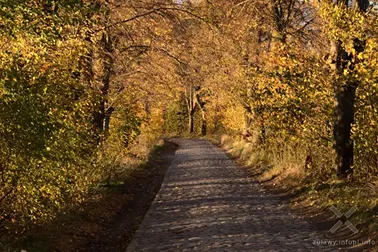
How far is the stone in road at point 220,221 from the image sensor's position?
9.28m

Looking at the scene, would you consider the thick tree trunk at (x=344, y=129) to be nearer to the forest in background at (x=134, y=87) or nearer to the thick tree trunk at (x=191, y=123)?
the forest in background at (x=134, y=87)

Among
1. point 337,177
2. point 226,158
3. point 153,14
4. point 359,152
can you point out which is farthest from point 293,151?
point 226,158

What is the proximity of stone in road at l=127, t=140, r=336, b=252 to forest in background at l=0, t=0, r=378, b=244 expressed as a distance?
174 centimetres

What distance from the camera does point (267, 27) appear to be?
2183 cm

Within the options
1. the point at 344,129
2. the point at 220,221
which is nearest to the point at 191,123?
the point at 344,129

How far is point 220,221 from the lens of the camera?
1127 cm

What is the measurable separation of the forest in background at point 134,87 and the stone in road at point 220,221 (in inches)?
68.5

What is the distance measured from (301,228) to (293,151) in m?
7.13

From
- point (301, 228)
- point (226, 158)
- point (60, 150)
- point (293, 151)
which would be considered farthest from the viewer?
point (226, 158)

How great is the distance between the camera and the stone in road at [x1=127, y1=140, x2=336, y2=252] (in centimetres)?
928

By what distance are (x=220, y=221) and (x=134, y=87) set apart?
7204mm

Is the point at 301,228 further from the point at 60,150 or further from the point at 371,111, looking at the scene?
the point at 60,150

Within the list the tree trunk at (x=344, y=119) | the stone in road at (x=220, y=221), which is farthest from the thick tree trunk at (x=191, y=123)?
the tree trunk at (x=344, y=119)

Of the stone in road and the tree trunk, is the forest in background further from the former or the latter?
the stone in road
